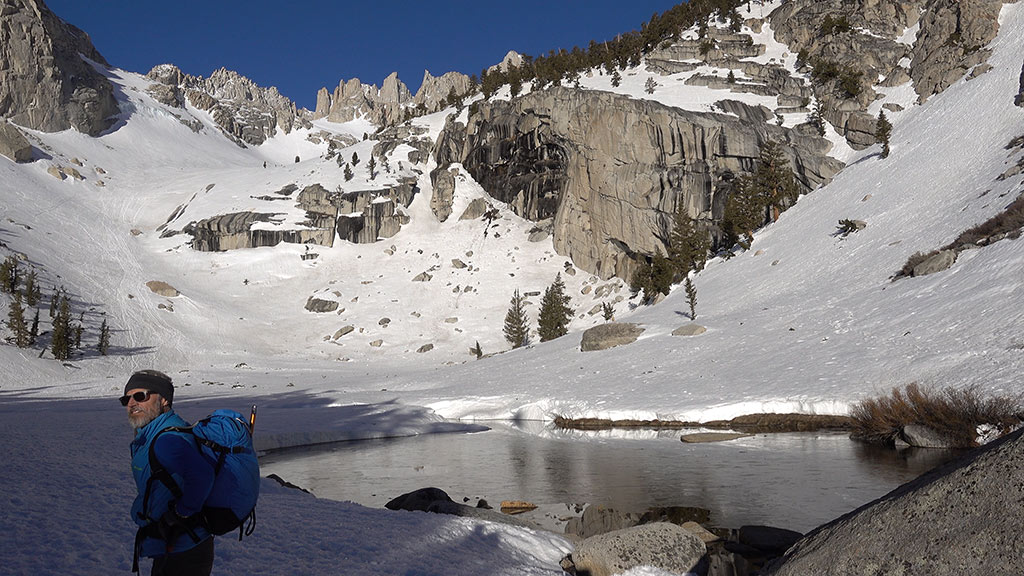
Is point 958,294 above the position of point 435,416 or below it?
above

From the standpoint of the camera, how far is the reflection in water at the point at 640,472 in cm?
1409

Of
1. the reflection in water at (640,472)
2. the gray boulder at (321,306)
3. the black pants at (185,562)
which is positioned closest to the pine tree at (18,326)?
the gray boulder at (321,306)

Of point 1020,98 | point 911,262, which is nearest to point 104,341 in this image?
point 911,262

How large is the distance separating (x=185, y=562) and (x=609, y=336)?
4062cm

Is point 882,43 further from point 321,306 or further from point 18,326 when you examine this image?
point 18,326

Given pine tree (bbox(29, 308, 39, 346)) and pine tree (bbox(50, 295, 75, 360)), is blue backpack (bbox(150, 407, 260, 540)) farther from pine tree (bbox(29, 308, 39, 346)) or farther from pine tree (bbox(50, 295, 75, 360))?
pine tree (bbox(29, 308, 39, 346))

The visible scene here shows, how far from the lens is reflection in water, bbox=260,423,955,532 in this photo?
14086 millimetres

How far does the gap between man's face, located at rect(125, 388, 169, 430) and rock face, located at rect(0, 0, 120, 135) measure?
17169 cm

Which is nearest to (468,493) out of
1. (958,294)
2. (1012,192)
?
(958,294)

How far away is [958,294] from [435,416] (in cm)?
2827

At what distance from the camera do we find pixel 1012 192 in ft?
129

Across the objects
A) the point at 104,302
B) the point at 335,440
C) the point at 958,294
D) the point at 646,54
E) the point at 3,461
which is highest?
the point at 646,54

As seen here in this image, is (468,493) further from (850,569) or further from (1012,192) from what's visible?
(1012,192)

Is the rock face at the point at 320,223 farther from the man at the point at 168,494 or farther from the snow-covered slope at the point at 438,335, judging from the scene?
the man at the point at 168,494
